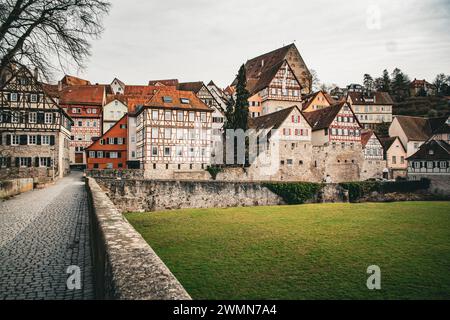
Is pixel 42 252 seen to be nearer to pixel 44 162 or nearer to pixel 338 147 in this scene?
pixel 44 162

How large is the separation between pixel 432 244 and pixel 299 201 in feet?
60.2

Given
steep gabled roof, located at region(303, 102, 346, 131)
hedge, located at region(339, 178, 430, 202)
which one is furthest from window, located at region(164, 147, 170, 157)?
steep gabled roof, located at region(303, 102, 346, 131)

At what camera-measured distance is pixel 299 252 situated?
15953 mm

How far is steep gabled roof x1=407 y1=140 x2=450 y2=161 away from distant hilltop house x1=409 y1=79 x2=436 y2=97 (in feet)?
182

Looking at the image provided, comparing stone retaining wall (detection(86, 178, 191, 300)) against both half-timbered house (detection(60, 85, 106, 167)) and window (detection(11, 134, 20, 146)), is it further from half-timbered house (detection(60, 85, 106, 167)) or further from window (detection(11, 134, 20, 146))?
half-timbered house (detection(60, 85, 106, 167))

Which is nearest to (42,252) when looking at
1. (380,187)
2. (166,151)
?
(166,151)

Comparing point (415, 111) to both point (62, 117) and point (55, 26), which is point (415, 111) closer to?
point (62, 117)

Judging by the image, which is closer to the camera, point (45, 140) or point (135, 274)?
point (135, 274)

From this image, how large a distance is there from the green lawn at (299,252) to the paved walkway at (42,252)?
3467 millimetres

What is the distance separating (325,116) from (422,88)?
211ft

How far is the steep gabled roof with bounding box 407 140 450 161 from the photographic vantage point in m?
48.7

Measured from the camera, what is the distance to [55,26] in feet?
50.4

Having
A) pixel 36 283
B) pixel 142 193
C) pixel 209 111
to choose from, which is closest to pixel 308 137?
pixel 209 111

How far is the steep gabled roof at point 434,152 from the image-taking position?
160 feet
